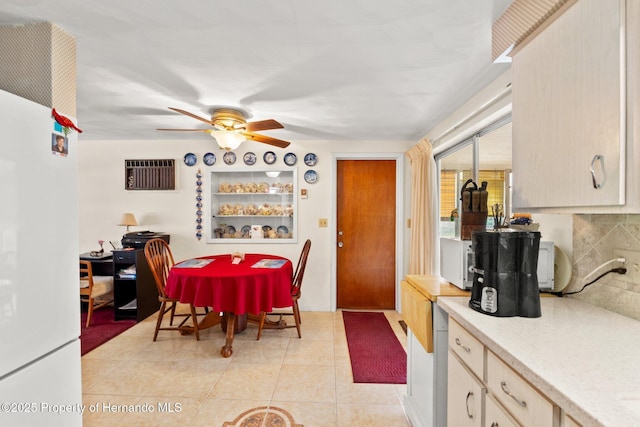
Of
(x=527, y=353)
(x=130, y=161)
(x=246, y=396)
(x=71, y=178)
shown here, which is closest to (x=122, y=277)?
(x=130, y=161)

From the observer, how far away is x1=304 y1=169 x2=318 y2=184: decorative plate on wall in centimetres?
392

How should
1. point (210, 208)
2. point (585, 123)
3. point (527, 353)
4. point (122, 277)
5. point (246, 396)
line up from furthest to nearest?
1. point (210, 208)
2. point (122, 277)
3. point (246, 396)
4. point (585, 123)
5. point (527, 353)

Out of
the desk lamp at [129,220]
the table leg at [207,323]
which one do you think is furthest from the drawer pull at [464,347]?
the desk lamp at [129,220]

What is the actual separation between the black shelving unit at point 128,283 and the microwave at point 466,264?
3.30m

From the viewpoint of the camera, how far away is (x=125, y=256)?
137 inches

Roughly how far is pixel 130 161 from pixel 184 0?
327 centimetres

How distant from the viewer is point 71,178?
55.9 inches

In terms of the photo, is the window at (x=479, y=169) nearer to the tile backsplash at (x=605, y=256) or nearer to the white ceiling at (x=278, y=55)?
the white ceiling at (x=278, y=55)

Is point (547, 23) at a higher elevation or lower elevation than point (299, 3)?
lower

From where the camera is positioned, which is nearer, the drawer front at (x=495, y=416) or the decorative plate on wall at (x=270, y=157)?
the drawer front at (x=495, y=416)

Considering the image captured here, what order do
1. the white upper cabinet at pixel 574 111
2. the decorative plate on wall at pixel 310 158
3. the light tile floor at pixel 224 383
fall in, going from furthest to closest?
the decorative plate on wall at pixel 310 158
the light tile floor at pixel 224 383
the white upper cabinet at pixel 574 111

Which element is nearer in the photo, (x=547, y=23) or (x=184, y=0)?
(x=547, y=23)

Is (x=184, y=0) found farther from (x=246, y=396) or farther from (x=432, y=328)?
(x=246, y=396)

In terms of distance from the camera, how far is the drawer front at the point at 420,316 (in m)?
1.62
